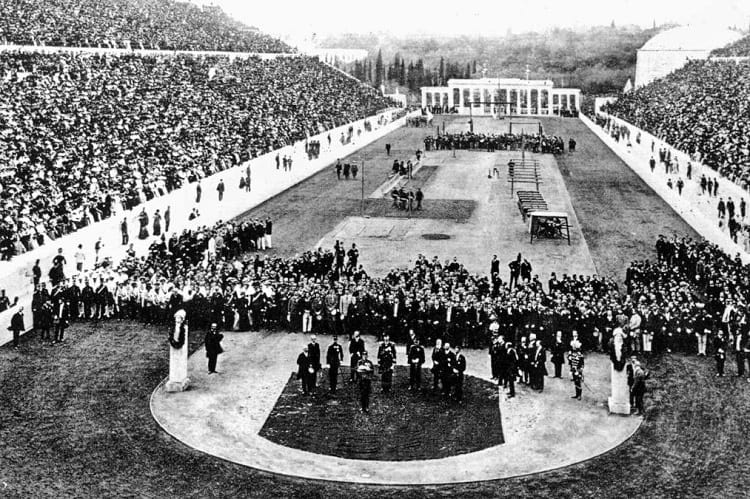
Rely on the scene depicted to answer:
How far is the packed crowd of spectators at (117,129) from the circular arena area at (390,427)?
1161 centimetres

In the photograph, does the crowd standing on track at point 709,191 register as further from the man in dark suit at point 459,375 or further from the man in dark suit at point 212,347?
the man in dark suit at point 212,347

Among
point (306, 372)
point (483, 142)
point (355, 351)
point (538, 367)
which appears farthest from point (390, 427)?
point (483, 142)

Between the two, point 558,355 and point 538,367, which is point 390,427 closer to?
point 538,367

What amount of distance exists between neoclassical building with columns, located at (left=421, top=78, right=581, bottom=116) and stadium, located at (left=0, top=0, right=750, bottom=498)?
206 ft

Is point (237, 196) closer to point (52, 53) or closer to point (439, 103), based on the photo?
point (52, 53)

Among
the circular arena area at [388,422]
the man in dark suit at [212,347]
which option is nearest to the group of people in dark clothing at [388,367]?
the circular arena area at [388,422]

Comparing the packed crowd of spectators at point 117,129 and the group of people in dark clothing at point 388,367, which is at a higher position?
the packed crowd of spectators at point 117,129

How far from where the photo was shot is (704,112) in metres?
57.8

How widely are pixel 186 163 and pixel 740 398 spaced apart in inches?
1150

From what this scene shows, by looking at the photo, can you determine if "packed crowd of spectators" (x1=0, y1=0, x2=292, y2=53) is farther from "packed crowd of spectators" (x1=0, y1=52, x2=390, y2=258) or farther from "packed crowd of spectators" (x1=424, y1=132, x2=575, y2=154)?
"packed crowd of spectators" (x1=424, y1=132, x2=575, y2=154)

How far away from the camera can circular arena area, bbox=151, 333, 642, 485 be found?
13844mm

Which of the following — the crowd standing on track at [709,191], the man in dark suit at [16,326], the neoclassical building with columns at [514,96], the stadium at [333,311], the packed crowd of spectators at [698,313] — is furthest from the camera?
the neoclassical building with columns at [514,96]

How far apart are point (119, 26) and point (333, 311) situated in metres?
45.5

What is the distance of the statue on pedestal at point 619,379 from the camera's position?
15.7 meters
